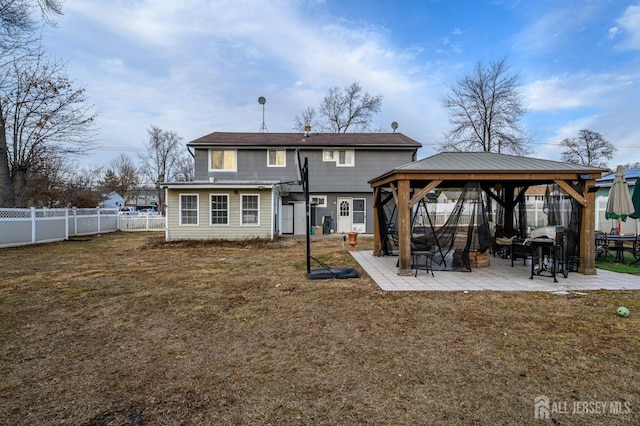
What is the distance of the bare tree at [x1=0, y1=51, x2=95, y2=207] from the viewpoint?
39.5 ft

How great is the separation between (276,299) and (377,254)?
4905mm

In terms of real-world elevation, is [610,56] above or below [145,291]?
above

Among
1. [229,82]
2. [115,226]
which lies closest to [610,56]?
[229,82]

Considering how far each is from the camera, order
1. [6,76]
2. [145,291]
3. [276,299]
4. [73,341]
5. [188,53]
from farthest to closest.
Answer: [188,53]
[6,76]
[145,291]
[276,299]
[73,341]

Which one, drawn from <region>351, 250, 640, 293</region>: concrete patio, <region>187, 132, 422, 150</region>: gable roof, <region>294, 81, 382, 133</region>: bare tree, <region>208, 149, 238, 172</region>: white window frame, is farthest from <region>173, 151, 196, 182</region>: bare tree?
<region>351, 250, 640, 293</region>: concrete patio

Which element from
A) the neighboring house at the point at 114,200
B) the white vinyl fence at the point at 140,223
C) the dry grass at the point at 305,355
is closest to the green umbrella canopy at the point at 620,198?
the dry grass at the point at 305,355

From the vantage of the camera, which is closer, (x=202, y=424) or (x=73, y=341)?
(x=202, y=424)

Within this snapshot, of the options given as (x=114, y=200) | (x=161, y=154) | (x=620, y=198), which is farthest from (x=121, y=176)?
(x=620, y=198)

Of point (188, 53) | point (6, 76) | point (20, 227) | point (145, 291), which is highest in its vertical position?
point (188, 53)

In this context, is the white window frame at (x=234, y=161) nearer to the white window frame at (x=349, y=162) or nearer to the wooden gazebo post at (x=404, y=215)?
the white window frame at (x=349, y=162)

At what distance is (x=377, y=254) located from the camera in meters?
9.34

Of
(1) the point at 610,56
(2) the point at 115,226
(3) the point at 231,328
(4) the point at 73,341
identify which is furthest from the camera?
(2) the point at 115,226

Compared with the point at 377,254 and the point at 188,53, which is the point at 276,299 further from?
the point at 188,53

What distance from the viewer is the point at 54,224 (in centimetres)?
1366
